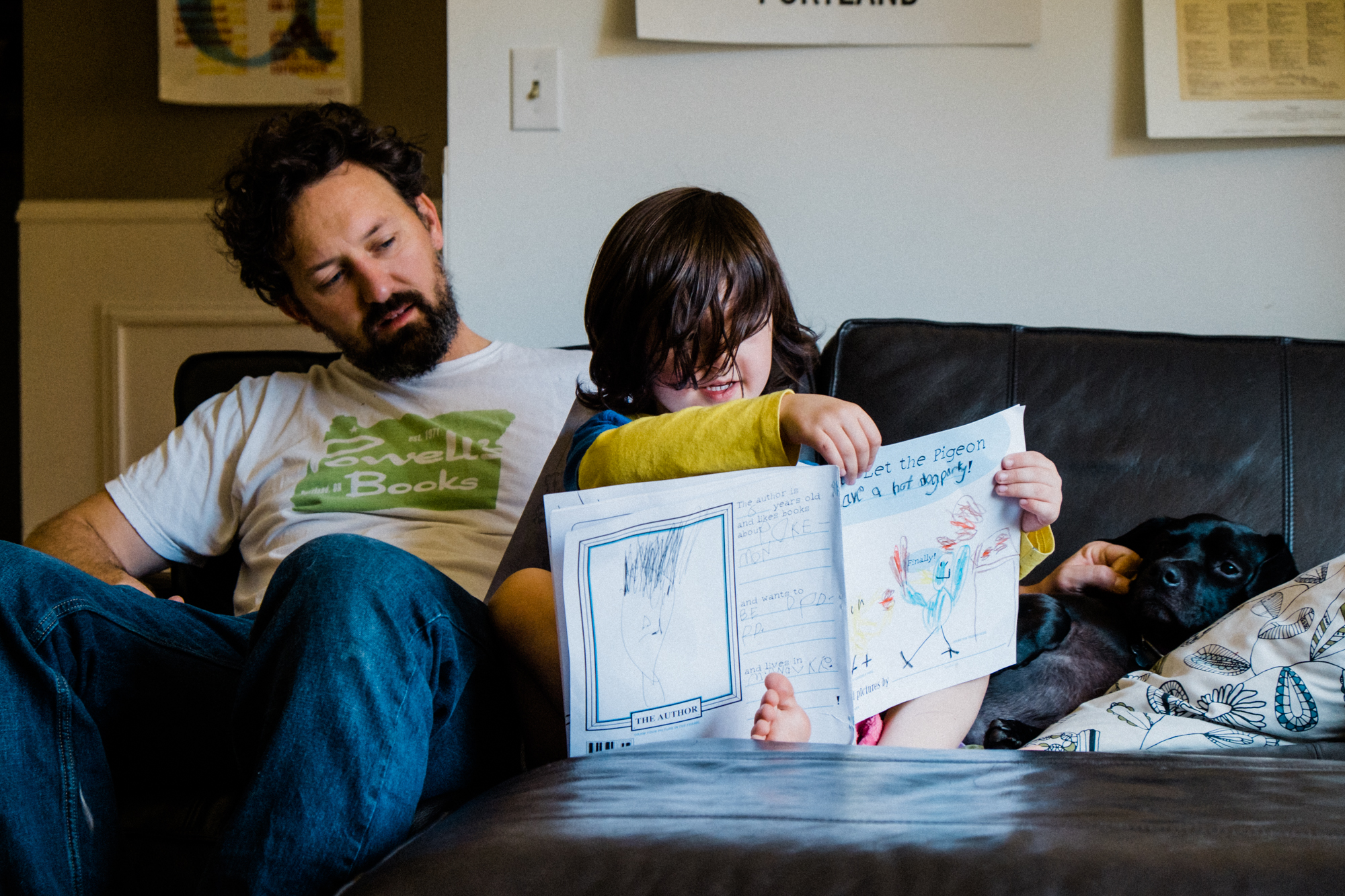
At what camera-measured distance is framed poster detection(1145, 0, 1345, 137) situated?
1492 mm

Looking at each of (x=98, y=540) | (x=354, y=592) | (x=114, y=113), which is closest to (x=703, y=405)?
(x=354, y=592)

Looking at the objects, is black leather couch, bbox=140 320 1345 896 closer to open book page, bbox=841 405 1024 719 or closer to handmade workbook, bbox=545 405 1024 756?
handmade workbook, bbox=545 405 1024 756

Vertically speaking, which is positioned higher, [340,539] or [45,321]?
[45,321]

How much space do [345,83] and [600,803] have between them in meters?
2.68

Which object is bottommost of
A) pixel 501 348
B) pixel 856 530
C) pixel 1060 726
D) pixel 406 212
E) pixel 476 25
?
pixel 1060 726

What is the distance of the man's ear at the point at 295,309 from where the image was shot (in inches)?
59.6

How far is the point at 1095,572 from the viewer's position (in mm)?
1057

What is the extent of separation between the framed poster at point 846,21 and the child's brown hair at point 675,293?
58 cm

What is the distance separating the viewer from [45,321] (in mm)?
2783

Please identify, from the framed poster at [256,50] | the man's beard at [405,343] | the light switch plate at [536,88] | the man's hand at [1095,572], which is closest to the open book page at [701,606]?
the man's hand at [1095,572]

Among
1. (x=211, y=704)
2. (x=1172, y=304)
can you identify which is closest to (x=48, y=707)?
(x=211, y=704)

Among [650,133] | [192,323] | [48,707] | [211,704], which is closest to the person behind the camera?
[48,707]

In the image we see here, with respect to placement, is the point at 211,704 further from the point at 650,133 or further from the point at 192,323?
the point at 192,323

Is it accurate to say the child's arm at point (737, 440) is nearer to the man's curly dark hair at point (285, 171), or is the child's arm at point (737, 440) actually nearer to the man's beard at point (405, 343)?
the man's beard at point (405, 343)
